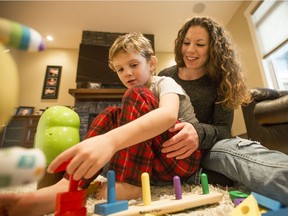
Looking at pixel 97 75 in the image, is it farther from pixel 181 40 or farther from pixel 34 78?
pixel 181 40

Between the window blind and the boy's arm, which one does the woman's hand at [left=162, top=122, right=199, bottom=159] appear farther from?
the window blind

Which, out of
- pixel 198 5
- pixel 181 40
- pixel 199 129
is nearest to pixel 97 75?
pixel 198 5

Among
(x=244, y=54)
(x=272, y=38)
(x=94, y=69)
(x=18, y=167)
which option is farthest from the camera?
(x=94, y=69)

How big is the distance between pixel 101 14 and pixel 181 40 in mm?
2039

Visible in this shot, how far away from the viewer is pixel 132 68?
827 millimetres

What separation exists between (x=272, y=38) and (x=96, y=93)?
2.18 m

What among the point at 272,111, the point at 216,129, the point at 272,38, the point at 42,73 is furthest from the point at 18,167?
the point at 42,73

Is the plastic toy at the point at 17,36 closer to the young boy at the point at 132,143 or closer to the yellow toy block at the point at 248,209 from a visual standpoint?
the young boy at the point at 132,143

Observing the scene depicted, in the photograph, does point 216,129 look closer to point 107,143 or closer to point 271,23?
point 107,143

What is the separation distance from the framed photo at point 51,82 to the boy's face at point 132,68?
2854mm

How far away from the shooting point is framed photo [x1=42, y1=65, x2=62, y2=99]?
3.37 metres

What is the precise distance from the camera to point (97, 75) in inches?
118

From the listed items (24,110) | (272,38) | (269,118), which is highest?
(272,38)

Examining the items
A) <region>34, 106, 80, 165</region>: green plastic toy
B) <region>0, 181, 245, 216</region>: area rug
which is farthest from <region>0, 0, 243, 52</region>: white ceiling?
<region>0, 181, 245, 216</region>: area rug
